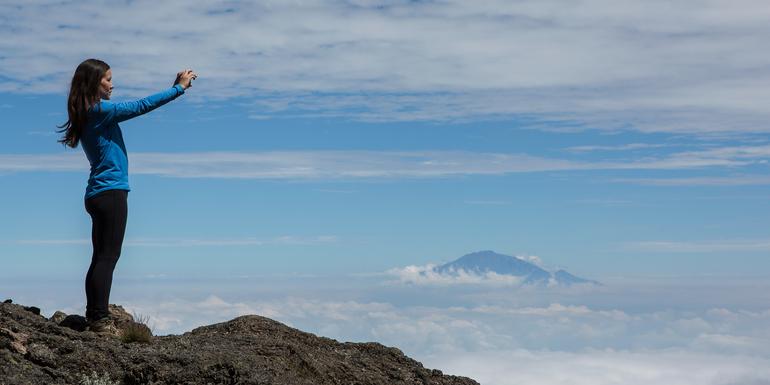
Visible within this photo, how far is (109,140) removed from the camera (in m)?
12.3

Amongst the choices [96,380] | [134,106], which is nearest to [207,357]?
[96,380]

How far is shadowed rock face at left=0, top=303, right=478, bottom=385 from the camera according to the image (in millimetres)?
10844

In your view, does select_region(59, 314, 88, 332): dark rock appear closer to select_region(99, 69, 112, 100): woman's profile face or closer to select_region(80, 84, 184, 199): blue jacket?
select_region(80, 84, 184, 199): blue jacket

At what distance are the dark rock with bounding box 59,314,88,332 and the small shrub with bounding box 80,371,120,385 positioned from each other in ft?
5.97

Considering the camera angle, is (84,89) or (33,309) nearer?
(84,89)

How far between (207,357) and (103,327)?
1.88 meters

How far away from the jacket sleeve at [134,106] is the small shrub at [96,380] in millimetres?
3283

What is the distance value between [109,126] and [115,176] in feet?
2.15

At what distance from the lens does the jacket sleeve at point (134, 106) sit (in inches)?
482

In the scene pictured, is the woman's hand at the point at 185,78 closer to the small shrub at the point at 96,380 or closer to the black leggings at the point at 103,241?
the black leggings at the point at 103,241

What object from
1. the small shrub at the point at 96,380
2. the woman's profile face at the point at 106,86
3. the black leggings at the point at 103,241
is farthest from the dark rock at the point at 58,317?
the woman's profile face at the point at 106,86

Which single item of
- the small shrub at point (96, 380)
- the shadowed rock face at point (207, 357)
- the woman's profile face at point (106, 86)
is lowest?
the small shrub at point (96, 380)

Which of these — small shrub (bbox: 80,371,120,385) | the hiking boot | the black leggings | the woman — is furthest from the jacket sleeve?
small shrub (bbox: 80,371,120,385)

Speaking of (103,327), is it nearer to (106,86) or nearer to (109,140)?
(109,140)
